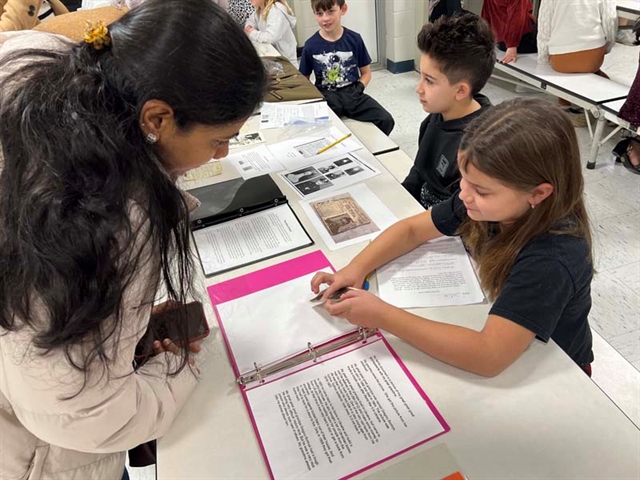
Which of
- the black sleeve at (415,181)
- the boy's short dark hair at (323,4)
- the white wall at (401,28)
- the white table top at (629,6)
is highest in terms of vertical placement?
the boy's short dark hair at (323,4)

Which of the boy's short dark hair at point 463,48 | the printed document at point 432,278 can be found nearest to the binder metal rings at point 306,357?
the printed document at point 432,278

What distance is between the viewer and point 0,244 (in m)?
0.53

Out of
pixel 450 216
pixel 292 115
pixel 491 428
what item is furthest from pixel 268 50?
pixel 491 428

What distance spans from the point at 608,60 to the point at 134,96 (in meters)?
3.58

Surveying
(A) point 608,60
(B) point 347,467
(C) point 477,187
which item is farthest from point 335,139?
(A) point 608,60

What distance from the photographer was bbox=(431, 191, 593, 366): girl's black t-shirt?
0.78 meters

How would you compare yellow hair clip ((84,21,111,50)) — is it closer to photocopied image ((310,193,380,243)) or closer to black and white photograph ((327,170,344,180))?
photocopied image ((310,193,380,243))

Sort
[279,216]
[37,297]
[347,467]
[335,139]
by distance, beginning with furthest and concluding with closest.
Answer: [335,139]
[279,216]
[347,467]
[37,297]

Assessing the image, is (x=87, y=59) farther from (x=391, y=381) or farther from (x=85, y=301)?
(x=391, y=381)

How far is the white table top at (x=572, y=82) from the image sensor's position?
236 cm

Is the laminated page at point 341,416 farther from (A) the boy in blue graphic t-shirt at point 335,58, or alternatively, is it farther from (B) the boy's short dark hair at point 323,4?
(B) the boy's short dark hair at point 323,4

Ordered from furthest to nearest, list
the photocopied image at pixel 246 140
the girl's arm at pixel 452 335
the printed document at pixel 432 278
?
1. the photocopied image at pixel 246 140
2. the printed document at pixel 432 278
3. the girl's arm at pixel 452 335

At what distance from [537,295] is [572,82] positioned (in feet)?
7.24

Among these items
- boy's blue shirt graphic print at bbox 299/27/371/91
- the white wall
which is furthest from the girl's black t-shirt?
the white wall
